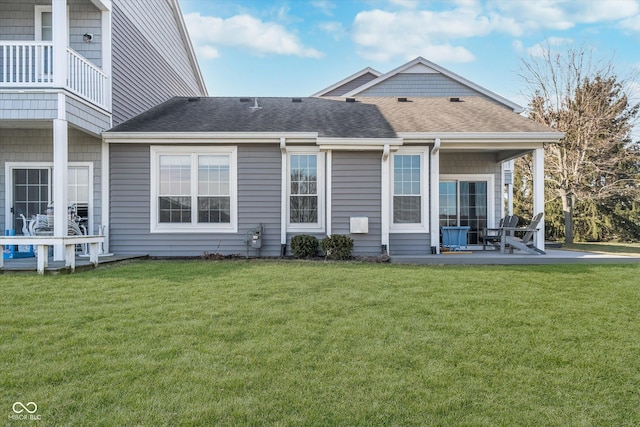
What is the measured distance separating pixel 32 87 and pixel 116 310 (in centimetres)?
548

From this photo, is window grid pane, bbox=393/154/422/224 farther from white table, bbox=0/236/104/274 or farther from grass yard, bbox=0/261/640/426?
white table, bbox=0/236/104/274

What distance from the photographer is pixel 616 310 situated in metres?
4.87

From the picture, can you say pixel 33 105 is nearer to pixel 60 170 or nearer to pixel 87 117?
pixel 87 117

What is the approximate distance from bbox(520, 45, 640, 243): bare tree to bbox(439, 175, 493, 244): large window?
7.05 m

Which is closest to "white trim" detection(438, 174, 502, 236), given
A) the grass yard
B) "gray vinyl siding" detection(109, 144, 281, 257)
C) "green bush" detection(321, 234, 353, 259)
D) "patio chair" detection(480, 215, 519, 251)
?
"patio chair" detection(480, 215, 519, 251)

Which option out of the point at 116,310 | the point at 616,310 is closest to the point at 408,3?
the point at 616,310

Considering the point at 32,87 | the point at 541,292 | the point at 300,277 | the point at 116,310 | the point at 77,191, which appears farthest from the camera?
the point at 77,191

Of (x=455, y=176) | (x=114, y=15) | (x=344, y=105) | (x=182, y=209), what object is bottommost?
(x=182, y=209)

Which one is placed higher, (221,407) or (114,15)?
(114,15)

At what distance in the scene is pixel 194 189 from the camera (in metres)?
9.55

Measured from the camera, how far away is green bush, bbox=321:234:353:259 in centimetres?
888

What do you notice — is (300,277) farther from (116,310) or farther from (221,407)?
(221,407)

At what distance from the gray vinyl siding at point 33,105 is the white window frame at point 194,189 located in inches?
84.8

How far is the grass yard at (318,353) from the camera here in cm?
263
